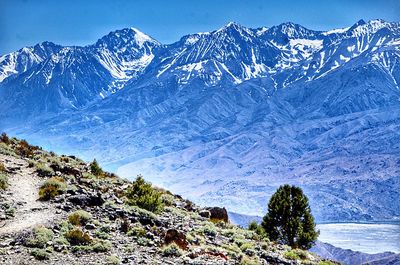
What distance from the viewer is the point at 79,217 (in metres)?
24.9

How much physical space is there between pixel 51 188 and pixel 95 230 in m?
5.26

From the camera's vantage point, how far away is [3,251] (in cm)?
2036

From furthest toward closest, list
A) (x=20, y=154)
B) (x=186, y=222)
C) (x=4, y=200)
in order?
1. (x=20, y=154)
2. (x=186, y=222)
3. (x=4, y=200)

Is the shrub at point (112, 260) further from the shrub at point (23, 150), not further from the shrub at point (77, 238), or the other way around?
the shrub at point (23, 150)

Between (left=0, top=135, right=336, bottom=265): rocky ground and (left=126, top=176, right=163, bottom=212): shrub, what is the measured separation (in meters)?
0.14

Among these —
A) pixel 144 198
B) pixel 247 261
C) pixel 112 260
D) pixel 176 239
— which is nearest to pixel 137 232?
pixel 176 239

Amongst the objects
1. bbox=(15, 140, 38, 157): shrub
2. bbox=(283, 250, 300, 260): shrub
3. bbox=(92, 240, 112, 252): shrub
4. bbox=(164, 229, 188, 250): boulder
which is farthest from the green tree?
bbox=(92, 240, 112, 252): shrub

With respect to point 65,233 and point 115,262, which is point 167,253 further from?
point 65,233

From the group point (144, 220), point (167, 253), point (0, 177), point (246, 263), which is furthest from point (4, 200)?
point (246, 263)

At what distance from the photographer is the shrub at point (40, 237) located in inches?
841

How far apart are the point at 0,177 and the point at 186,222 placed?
10.9 meters

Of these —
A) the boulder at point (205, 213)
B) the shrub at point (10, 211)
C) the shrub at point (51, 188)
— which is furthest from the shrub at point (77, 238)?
the boulder at point (205, 213)

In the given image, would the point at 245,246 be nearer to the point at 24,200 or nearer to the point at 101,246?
the point at 101,246

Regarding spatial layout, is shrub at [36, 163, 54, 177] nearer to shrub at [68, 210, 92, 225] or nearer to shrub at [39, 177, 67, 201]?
shrub at [39, 177, 67, 201]
